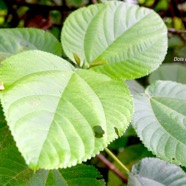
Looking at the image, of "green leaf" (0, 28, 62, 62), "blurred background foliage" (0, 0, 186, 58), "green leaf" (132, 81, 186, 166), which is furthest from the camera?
"blurred background foliage" (0, 0, 186, 58)

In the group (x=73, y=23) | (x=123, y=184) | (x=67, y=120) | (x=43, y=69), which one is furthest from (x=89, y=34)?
(x=123, y=184)

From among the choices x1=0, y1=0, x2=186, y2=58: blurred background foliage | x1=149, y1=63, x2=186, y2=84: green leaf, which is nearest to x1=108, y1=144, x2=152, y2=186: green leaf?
x1=149, y1=63, x2=186, y2=84: green leaf

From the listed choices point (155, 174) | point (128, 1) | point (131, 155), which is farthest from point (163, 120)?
point (128, 1)

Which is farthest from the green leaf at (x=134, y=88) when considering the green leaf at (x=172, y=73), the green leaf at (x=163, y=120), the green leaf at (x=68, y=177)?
the green leaf at (x=172, y=73)

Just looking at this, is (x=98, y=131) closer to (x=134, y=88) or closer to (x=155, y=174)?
(x=155, y=174)

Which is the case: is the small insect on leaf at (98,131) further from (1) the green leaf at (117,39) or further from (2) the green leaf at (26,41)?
(2) the green leaf at (26,41)

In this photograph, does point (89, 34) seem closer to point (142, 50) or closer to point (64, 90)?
point (142, 50)

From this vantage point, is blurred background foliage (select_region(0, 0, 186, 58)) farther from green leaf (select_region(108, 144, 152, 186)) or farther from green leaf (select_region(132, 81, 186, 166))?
green leaf (select_region(132, 81, 186, 166))
